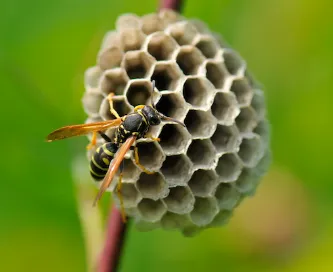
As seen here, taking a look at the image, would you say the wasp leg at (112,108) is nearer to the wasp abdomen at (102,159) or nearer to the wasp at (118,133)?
the wasp at (118,133)

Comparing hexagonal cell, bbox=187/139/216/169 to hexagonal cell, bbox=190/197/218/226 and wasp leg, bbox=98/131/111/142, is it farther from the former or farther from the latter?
wasp leg, bbox=98/131/111/142

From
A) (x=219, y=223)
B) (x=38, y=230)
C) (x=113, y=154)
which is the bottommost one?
(x=38, y=230)

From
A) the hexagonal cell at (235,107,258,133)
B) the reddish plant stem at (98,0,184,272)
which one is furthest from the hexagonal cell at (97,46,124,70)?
the reddish plant stem at (98,0,184,272)

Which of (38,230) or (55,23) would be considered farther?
(55,23)


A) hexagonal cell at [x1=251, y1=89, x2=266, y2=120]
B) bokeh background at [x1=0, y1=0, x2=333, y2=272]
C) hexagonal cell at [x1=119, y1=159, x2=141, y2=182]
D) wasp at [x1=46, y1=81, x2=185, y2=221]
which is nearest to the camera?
wasp at [x1=46, y1=81, x2=185, y2=221]

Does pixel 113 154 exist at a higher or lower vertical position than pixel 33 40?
higher

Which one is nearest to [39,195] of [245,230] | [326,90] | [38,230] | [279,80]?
[38,230]

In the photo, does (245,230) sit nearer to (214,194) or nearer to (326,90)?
(326,90)
